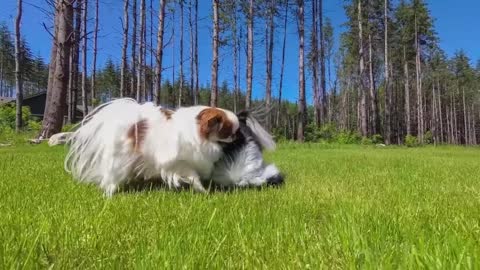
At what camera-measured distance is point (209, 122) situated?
3.98 m

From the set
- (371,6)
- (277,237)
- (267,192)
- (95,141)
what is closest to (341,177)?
(267,192)

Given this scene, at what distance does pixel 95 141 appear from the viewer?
4359 millimetres

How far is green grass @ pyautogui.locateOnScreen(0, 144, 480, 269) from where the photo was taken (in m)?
1.84

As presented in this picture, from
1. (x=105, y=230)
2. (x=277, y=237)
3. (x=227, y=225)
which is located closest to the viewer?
(x=277, y=237)

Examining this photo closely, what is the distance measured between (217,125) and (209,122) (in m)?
0.09

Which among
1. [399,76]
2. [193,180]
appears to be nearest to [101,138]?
[193,180]

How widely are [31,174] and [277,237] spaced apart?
439 centimetres

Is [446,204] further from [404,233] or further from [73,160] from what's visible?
[73,160]

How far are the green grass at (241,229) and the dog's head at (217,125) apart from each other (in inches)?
21.0

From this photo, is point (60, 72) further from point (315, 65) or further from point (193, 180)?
point (315, 65)

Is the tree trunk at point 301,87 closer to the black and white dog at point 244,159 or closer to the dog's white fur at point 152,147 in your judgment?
the black and white dog at point 244,159

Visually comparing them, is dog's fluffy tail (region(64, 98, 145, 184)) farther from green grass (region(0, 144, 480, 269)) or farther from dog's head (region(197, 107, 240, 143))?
dog's head (region(197, 107, 240, 143))

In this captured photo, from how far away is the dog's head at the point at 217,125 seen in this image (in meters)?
3.98

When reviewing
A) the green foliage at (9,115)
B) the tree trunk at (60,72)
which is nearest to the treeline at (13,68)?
the green foliage at (9,115)
